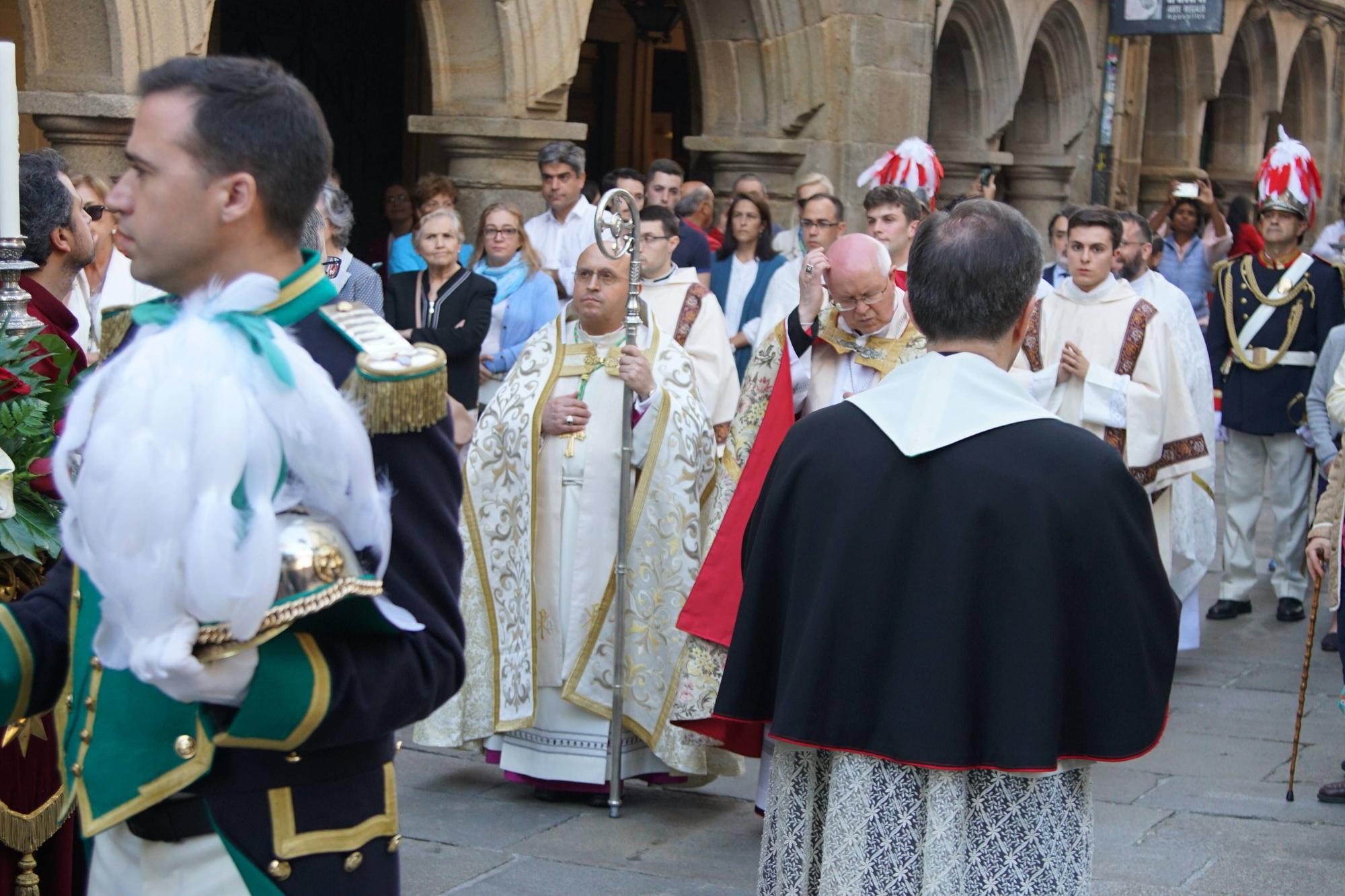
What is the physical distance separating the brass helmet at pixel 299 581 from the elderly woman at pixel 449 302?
5.67 metres

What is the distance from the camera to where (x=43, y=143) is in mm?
10625

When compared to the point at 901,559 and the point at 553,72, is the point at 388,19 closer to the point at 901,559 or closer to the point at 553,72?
the point at 553,72

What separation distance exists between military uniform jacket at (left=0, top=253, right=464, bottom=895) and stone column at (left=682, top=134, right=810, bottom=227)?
10693 mm

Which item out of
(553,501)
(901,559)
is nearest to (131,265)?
(901,559)

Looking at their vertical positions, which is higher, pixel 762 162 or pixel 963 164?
pixel 963 164

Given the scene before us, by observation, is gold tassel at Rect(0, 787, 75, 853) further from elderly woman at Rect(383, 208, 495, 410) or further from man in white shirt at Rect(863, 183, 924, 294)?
elderly woman at Rect(383, 208, 495, 410)

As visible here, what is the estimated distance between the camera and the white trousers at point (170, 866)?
1979mm

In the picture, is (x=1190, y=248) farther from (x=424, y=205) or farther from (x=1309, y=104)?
(x=1309, y=104)

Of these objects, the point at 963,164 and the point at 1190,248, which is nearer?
the point at 1190,248

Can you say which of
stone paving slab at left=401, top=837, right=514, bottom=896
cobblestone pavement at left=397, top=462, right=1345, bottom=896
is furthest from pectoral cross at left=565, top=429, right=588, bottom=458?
stone paving slab at left=401, top=837, right=514, bottom=896

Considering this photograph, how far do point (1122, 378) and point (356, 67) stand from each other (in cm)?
856

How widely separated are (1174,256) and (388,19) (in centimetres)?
632

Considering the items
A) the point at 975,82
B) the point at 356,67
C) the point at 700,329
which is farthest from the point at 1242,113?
the point at 700,329

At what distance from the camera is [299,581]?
69.4 inches
